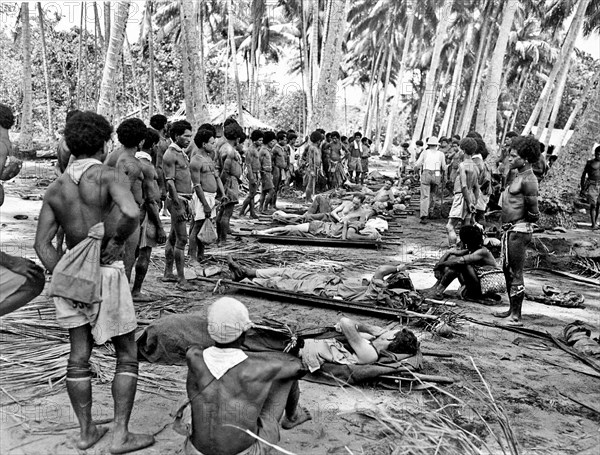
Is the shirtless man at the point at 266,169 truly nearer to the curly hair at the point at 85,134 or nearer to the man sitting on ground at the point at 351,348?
the man sitting on ground at the point at 351,348

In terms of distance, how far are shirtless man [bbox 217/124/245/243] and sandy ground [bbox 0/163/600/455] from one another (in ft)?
7.90

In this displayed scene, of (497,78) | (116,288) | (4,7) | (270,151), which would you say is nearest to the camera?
(116,288)

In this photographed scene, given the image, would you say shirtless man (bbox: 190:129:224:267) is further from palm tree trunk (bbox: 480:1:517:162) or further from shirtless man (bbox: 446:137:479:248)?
palm tree trunk (bbox: 480:1:517:162)

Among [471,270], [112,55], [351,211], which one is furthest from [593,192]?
[112,55]

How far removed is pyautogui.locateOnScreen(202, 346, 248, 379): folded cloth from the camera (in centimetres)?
284

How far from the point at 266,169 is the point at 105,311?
9452 millimetres

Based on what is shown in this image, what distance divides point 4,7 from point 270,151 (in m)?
18.4

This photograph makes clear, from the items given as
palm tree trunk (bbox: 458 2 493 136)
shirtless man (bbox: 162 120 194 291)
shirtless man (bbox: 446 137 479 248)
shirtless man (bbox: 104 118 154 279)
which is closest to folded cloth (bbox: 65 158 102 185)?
shirtless man (bbox: 104 118 154 279)

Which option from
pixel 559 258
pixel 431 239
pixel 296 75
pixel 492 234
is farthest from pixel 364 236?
pixel 296 75

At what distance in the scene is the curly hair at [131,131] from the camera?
5016 millimetres

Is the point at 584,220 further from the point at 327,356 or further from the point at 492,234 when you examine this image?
the point at 327,356

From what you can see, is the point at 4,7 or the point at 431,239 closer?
the point at 431,239

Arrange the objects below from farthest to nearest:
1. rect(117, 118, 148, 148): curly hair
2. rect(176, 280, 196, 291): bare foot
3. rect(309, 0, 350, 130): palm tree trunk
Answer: rect(309, 0, 350, 130): palm tree trunk < rect(176, 280, 196, 291): bare foot < rect(117, 118, 148, 148): curly hair

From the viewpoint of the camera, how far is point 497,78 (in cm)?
1712
